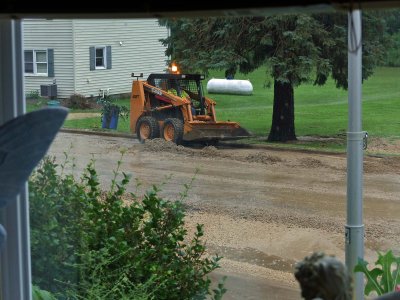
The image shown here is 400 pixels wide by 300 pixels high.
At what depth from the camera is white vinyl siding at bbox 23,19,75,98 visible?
5.12ft

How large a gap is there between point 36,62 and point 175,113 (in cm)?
76

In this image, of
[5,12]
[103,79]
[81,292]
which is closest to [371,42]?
[103,79]

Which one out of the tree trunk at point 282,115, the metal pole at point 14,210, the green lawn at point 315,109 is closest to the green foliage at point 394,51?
the green lawn at point 315,109

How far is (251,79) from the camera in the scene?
2184 mm

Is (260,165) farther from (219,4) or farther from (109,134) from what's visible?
(219,4)

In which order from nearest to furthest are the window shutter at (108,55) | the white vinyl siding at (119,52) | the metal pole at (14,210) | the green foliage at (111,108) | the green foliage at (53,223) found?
the metal pole at (14,210), the green foliage at (53,223), the white vinyl siding at (119,52), the green foliage at (111,108), the window shutter at (108,55)

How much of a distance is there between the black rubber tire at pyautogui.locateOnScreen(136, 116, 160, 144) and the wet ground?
3 cm

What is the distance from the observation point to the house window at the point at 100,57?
1.99m

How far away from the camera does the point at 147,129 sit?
2.20 metres

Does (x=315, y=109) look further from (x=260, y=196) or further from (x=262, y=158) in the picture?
(x=260, y=196)

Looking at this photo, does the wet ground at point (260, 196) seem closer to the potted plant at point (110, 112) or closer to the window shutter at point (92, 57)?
the potted plant at point (110, 112)

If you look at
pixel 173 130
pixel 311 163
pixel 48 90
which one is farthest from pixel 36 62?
pixel 311 163

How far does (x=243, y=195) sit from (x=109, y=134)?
0.65 m

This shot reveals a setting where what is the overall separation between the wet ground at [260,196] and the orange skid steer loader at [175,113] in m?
0.04
